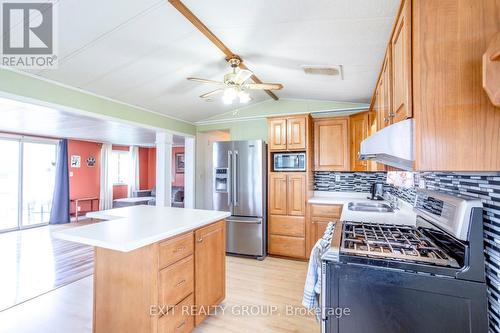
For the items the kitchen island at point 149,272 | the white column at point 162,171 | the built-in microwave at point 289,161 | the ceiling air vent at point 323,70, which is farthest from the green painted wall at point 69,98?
the ceiling air vent at point 323,70

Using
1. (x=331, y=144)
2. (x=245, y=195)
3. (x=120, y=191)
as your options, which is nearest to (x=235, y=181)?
(x=245, y=195)

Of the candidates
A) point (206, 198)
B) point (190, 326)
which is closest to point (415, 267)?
point (190, 326)

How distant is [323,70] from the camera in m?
2.67

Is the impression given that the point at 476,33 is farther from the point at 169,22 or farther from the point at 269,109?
the point at 269,109

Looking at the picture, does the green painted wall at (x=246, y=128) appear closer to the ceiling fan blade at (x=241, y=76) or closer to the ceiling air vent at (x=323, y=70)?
the ceiling air vent at (x=323, y=70)

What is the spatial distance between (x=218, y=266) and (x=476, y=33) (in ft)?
7.54

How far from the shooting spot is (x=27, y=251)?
4.04 m

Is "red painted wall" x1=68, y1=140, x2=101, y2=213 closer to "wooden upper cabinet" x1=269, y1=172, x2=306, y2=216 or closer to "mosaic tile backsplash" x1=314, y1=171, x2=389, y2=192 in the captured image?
"wooden upper cabinet" x1=269, y1=172, x2=306, y2=216

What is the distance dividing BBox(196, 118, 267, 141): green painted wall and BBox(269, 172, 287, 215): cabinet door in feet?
2.86

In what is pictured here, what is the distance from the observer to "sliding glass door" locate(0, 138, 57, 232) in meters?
5.45

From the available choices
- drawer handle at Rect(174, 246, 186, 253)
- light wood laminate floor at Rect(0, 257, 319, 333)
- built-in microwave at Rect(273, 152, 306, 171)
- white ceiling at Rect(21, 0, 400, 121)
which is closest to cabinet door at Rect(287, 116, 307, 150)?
built-in microwave at Rect(273, 152, 306, 171)

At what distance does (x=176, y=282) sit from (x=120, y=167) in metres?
7.63

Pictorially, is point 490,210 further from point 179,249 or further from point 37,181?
point 37,181

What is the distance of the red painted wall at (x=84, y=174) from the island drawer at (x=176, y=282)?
6475mm
